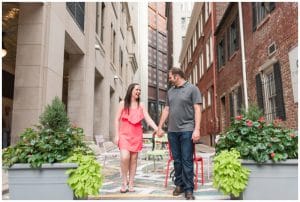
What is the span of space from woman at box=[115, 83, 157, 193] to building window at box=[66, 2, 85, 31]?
6.53 meters

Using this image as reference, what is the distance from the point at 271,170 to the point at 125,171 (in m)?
2.10

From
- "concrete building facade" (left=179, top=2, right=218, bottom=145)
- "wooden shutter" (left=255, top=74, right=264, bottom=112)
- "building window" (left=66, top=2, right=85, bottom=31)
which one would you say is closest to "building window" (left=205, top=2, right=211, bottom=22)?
"concrete building facade" (left=179, top=2, right=218, bottom=145)

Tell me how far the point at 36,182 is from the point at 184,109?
222 cm

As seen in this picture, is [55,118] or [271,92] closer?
[55,118]

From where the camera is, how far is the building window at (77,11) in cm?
1079

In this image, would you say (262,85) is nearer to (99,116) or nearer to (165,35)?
(99,116)

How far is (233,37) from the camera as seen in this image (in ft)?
48.1

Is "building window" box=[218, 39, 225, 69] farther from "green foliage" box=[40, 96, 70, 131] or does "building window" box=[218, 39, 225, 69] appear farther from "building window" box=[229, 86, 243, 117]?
"green foliage" box=[40, 96, 70, 131]

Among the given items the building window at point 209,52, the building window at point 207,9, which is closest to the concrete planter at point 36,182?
the building window at point 209,52

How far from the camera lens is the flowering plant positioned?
13.1 ft

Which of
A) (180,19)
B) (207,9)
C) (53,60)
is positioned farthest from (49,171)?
(180,19)

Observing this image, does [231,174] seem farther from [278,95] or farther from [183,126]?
[278,95]

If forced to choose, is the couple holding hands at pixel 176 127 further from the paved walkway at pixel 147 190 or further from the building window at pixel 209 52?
the building window at pixel 209 52

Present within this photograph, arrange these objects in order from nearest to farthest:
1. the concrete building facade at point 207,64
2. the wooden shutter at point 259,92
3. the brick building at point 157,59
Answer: the wooden shutter at point 259,92 → the concrete building facade at point 207,64 → the brick building at point 157,59
